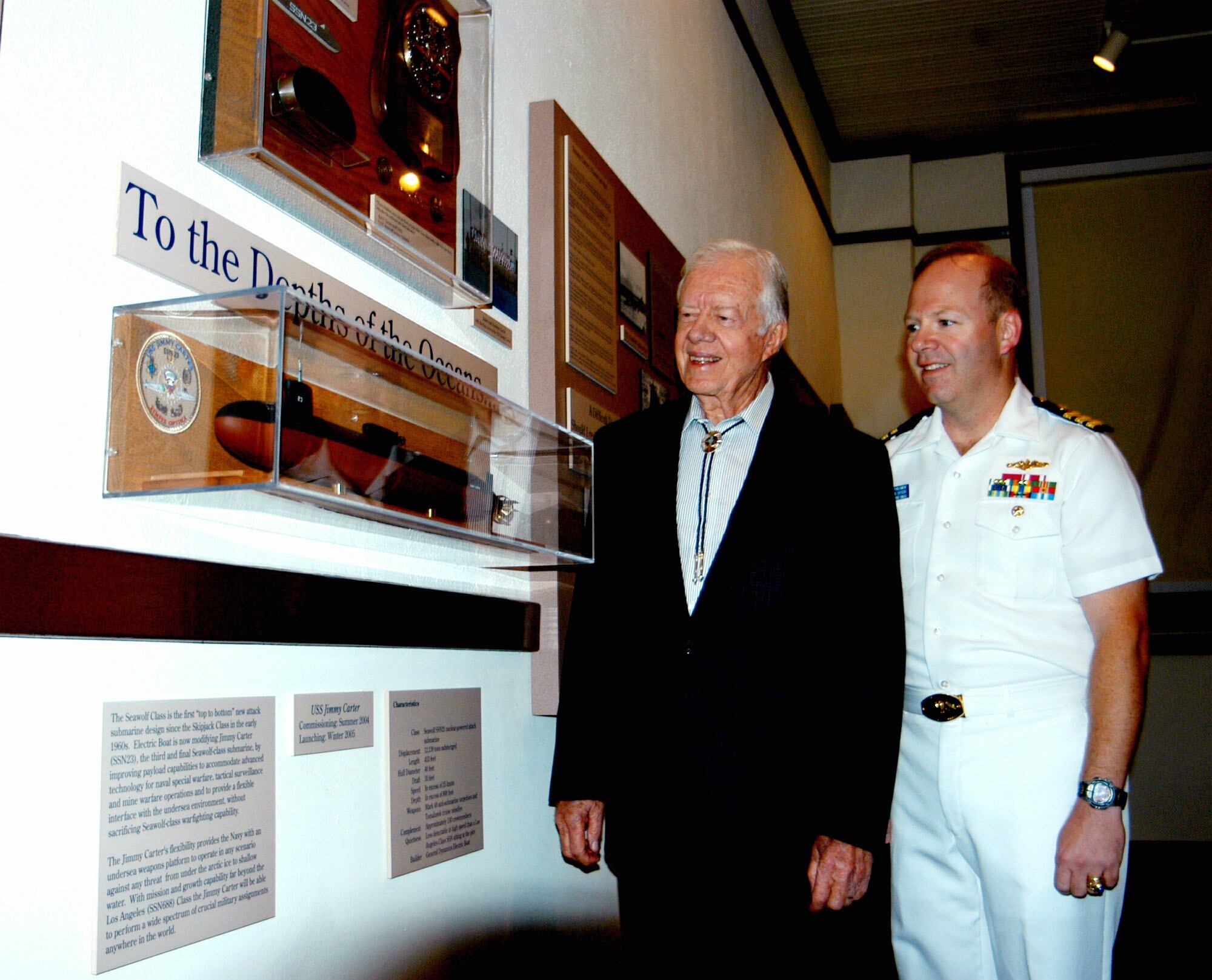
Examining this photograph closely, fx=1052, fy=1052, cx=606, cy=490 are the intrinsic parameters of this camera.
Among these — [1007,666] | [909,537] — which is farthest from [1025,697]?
[909,537]

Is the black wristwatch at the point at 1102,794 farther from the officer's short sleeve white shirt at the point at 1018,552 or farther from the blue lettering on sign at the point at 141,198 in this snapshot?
the blue lettering on sign at the point at 141,198

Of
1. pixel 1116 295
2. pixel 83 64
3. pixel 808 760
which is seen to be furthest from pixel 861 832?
pixel 1116 295

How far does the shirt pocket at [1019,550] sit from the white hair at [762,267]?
0.59 meters

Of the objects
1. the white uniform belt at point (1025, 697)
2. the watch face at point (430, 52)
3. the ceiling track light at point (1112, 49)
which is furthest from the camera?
the ceiling track light at point (1112, 49)

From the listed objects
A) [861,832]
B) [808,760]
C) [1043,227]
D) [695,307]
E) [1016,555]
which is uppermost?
[1043,227]

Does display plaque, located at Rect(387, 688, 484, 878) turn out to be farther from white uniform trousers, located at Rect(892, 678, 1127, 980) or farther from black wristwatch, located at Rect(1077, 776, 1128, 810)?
black wristwatch, located at Rect(1077, 776, 1128, 810)

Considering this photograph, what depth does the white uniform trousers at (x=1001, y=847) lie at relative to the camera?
6.34 feet

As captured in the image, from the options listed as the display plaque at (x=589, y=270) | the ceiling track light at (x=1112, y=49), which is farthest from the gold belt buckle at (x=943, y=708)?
the ceiling track light at (x=1112, y=49)

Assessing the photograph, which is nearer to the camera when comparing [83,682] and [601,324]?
[83,682]

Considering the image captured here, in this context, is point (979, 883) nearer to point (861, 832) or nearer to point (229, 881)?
point (861, 832)

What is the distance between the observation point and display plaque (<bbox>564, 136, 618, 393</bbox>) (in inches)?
90.1

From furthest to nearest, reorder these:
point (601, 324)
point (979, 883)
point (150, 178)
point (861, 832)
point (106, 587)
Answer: point (601, 324) < point (979, 883) < point (861, 832) < point (150, 178) < point (106, 587)

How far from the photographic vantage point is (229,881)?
4.13ft

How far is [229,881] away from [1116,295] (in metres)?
6.76
